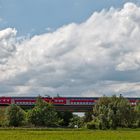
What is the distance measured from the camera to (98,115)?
13450 cm

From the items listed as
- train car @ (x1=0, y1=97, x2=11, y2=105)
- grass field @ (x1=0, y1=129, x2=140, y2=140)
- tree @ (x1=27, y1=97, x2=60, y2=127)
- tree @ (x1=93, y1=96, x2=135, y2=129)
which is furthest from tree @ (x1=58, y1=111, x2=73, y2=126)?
grass field @ (x1=0, y1=129, x2=140, y2=140)

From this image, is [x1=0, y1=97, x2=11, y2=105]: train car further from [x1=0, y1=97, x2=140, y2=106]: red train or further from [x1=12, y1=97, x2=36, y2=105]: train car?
[x1=12, y1=97, x2=36, y2=105]: train car

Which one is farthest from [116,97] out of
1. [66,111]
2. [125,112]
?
[66,111]

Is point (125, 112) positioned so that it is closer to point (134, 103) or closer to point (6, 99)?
point (134, 103)

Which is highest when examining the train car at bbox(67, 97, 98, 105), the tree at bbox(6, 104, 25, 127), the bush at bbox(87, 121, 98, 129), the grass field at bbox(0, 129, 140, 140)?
the train car at bbox(67, 97, 98, 105)

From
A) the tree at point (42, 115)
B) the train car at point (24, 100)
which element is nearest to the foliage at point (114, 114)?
the tree at point (42, 115)

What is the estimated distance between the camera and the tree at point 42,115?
138625mm

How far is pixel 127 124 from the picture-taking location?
13575 cm

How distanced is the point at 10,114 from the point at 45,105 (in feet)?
36.1

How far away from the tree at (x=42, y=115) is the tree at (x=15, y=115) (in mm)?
2466

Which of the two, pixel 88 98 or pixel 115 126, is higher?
pixel 88 98

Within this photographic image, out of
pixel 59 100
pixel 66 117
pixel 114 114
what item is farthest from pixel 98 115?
pixel 66 117

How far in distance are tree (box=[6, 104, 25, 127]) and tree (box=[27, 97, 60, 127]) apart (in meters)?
2.47

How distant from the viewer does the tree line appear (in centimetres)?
13238
